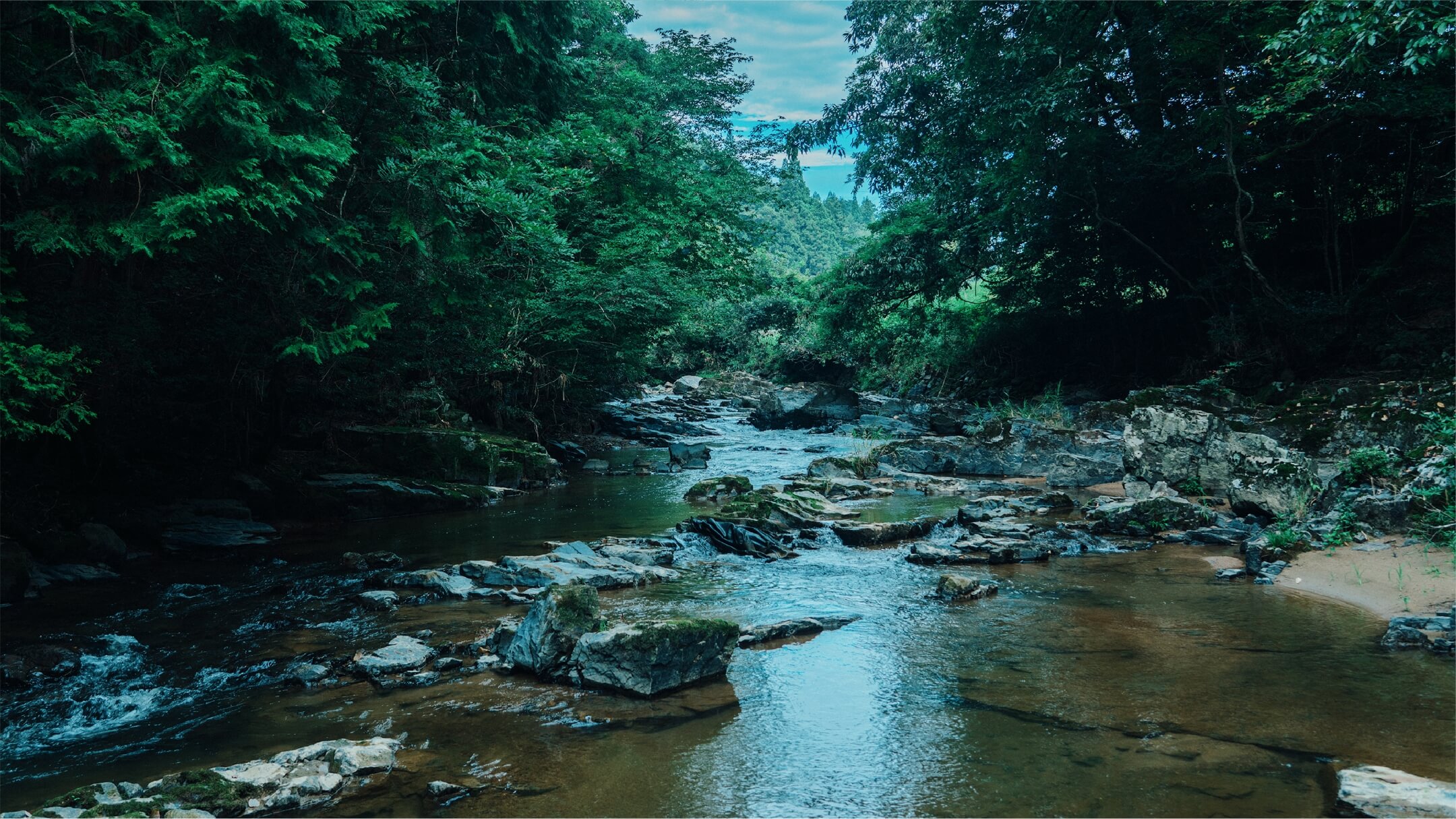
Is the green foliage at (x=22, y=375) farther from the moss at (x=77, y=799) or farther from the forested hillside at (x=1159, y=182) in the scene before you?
the forested hillside at (x=1159, y=182)

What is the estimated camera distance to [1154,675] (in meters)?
4.51

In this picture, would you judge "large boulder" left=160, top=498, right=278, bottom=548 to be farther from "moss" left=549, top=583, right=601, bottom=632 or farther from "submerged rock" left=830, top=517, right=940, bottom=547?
"submerged rock" left=830, top=517, right=940, bottom=547

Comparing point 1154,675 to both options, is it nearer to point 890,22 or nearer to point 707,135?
point 890,22

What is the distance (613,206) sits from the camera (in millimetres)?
17344

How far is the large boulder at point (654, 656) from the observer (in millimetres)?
4469

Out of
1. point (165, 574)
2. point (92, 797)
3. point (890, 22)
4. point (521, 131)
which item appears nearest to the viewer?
point (92, 797)

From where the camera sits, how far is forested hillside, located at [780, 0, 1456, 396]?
11992 millimetres

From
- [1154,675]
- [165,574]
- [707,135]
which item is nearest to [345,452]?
[165,574]

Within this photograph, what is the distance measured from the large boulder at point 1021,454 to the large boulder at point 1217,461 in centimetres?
164

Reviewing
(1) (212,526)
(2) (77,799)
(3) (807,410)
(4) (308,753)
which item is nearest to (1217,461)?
(4) (308,753)

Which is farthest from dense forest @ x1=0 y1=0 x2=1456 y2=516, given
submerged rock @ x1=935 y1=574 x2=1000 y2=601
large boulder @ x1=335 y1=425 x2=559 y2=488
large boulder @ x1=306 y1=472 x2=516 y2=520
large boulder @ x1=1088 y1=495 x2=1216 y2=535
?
submerged rock @ x1=935 y1=574 x2=1000 y2=601

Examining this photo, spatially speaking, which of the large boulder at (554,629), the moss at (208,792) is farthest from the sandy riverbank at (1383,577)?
the moss at (208,792)

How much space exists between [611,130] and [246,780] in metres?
17.6

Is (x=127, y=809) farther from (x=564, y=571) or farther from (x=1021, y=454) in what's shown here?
(x=1021, y=454)
